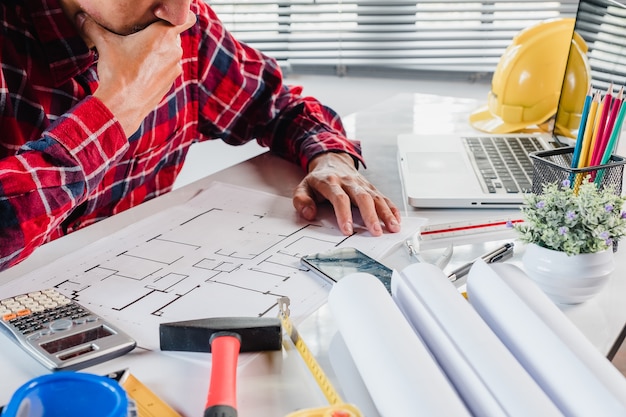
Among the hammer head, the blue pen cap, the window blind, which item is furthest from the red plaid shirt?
the window blind

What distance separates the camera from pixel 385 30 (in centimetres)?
215

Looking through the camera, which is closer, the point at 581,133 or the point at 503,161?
the point at 581,133

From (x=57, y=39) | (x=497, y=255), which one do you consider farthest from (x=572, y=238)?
(x=57, y=39)

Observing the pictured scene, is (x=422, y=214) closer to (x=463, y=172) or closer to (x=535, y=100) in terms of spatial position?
(x=463, y=172)

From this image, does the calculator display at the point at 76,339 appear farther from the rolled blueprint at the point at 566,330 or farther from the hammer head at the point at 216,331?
the rolled blueprint at the point at 566,330

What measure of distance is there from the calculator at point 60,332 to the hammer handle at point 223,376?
9 centimetres

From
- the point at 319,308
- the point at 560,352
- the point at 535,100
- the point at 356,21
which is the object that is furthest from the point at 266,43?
the point at 560,352

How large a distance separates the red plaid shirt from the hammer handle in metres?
0.34

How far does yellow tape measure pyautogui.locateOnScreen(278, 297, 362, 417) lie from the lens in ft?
1.61

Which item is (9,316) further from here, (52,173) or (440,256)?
(440,256)

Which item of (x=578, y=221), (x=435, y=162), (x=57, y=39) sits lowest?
(x=435, y=162)

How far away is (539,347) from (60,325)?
0.41m

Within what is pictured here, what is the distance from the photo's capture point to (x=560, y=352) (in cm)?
54

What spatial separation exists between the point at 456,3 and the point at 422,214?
1279 millimetres
